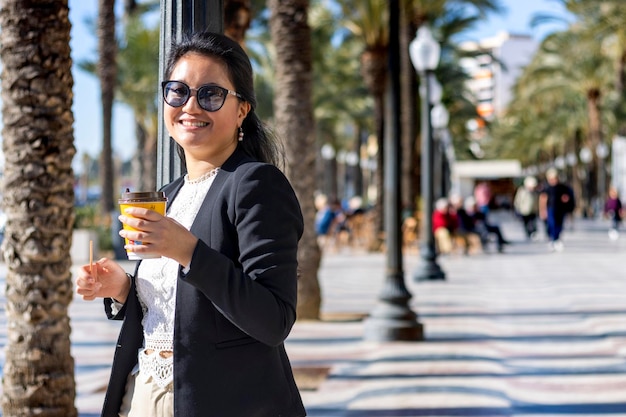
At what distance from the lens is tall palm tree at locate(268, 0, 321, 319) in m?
10.9

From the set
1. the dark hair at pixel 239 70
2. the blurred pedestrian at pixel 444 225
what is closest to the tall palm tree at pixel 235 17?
the dark hair at pixel 239 70

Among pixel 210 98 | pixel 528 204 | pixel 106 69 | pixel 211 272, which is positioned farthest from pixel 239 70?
pixel 106 69

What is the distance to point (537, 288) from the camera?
14703mm

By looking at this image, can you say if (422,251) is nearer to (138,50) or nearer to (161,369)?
(161,369)

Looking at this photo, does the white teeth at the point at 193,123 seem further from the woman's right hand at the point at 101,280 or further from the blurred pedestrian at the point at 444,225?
the blurred pedestrian at the point at 444,225

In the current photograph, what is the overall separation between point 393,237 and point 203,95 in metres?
8.24

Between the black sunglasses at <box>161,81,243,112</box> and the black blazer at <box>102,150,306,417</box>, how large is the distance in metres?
0.16

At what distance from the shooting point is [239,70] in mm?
2461

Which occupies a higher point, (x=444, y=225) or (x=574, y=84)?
(x=574, y=84)

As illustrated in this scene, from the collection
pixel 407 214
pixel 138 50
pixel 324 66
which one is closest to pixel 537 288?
pixel 407 214

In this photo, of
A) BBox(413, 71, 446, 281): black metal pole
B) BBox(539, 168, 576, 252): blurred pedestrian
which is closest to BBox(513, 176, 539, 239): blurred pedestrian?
BBox(539, 168, 576, 252): blurred pedestrian

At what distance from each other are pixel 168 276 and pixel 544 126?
65.1 meters

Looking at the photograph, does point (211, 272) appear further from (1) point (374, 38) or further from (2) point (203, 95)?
(1) point (374, 38)

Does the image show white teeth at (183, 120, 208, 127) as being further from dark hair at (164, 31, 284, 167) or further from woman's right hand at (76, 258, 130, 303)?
woman's right hand at (76, 258, 130, 303)
